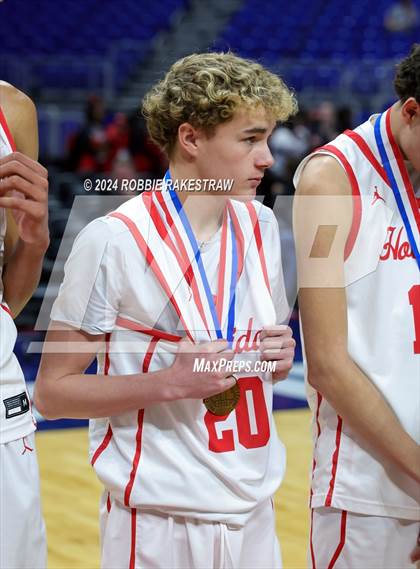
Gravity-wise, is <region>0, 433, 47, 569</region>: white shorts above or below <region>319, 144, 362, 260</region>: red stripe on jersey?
below

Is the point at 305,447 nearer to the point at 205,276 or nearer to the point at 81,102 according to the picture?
the point at 205,276

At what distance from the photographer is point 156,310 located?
227cm

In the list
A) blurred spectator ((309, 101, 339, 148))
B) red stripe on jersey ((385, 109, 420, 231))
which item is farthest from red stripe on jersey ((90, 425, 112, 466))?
blurred spectator ((309, 101, 339, 148))

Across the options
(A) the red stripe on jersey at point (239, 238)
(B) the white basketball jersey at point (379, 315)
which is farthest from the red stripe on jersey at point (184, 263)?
(B) the white basketball jersey at point (379, 315)

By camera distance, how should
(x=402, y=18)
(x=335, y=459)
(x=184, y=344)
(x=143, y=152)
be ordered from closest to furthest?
(x=184, y=344) → (x=335, y=459) → (x=143, y=152) → (x=402, y=18)

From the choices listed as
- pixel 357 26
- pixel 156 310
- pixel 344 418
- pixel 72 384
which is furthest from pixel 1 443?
pixel 357 26

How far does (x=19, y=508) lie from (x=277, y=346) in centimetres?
66

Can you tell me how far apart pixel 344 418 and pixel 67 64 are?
11422 millimetres

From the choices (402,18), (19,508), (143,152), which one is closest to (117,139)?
(143,152)

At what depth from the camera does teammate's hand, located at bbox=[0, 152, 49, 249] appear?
1993mm

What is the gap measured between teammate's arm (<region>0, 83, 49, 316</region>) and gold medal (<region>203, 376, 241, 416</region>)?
467 millimetres

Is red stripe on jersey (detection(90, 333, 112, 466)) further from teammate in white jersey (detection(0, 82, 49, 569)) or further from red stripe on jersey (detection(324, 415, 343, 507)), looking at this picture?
Result: red stripe on jersey (detection(324, 415, 343, 507))

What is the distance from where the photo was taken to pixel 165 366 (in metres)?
2.29

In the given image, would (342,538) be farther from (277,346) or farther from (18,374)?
(18,374)
